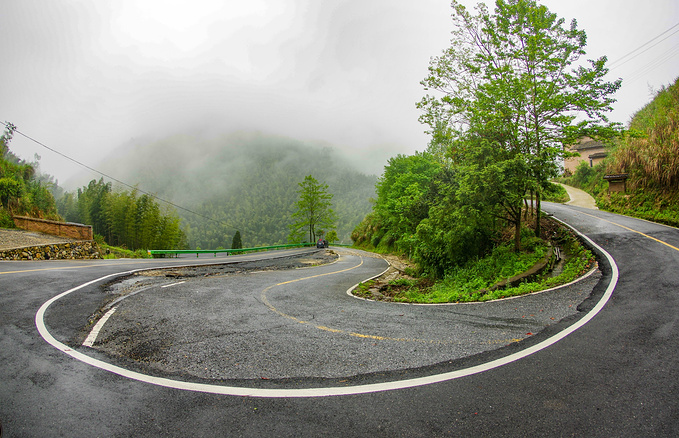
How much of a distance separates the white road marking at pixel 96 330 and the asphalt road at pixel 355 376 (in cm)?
15

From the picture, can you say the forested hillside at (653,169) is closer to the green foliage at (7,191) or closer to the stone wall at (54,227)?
the stone wall at (54,227)

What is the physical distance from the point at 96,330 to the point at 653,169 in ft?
86.0

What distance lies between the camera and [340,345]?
4.57m

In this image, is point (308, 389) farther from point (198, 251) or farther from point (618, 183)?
point (198, 251)

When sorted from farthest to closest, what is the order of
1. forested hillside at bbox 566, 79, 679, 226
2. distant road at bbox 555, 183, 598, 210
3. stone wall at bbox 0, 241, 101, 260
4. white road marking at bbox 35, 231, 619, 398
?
distant road at bbox 555, 183, 598, 210 → forested hillside at bbox 566, 79, 679, 226 → stone wall at bbox 0, 241, 101, 260 → white road marking at bbox 35, 231, 619, 398

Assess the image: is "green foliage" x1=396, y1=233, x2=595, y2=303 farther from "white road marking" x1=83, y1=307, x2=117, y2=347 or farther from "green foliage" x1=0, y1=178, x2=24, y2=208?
"green foliage" x1=0, y1=178, x2=24, y2=208

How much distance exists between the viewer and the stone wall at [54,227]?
64.7ft

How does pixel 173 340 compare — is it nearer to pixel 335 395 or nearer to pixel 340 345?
pixel 340 345

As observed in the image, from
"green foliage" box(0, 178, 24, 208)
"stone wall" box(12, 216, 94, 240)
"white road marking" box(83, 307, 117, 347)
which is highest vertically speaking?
"green foliage" box(0, 178, 24, 208)

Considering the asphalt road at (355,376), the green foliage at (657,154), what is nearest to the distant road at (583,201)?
the green foliage at (657,154)

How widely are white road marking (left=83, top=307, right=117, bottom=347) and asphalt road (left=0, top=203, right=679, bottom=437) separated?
0.15 meters

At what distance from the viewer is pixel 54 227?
65.2 feet

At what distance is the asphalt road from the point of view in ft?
8.66

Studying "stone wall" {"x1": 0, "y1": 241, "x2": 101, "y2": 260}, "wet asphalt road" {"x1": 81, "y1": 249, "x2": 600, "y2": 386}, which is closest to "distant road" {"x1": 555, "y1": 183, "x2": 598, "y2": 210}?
"wet asphalt road" {"x1": 81, "y1": 249, "x2": 600, "y2": 386}
